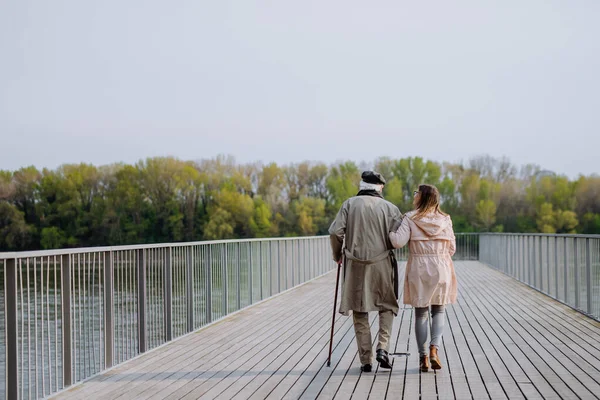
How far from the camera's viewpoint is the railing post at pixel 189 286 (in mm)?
9195

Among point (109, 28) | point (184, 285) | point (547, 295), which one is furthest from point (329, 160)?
point (184, 285)

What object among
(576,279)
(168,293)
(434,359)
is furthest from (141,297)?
(576,279)

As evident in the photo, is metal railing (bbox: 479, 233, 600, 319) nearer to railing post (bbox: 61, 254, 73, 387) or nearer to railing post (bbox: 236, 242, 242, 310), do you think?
railing post (bbox: 236, 242, 242, 310)

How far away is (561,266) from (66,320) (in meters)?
8.24

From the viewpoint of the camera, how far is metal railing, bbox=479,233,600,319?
10.2 meters

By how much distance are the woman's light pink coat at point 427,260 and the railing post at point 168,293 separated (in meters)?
2.77

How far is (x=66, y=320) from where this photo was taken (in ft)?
20.1

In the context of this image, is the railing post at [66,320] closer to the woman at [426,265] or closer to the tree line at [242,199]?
the woman at [426,265]

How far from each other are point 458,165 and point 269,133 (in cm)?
1816

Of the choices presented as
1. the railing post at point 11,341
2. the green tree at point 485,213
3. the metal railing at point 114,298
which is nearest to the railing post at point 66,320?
the metal railing at point 114,298

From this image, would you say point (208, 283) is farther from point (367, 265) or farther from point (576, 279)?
point (576, 279)

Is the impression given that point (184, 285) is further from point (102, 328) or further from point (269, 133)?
point (269, 133)

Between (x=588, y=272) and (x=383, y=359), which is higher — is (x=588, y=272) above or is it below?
above

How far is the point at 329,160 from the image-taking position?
77.7 m
